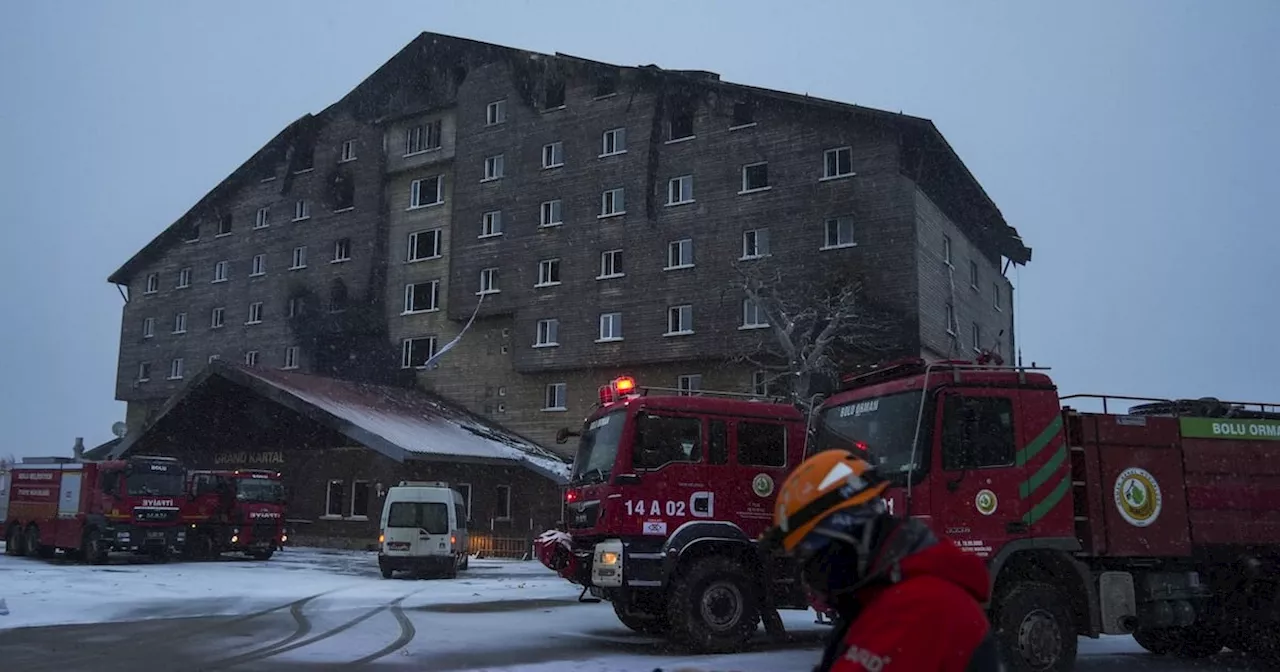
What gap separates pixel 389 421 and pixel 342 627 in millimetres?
20355

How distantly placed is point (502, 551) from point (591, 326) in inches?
352

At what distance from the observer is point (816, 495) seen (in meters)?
2.56

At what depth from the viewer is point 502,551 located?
112ft

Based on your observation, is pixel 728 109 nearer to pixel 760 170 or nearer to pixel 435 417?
pixel 760 170

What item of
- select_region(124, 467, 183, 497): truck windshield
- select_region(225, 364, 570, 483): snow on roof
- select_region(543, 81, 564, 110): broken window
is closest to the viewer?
select_region(124, 467, 183, 497): truck windshield

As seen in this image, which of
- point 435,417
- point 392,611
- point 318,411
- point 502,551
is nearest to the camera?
point 392,611

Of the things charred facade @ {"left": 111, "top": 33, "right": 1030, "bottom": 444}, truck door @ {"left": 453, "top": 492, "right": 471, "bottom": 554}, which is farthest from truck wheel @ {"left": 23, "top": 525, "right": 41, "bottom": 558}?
charred facade @ {"left": 111, "top": 33, "right": 1030, "bottom": 444}

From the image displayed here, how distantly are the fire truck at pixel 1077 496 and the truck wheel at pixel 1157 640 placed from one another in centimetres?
53

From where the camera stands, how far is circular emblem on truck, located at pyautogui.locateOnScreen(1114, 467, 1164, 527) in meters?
10.2

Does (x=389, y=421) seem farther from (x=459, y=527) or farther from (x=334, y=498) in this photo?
(x=459, y=527)

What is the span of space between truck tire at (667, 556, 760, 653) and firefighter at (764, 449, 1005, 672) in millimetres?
9152

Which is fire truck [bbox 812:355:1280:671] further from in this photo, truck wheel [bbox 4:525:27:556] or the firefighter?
truck wheel [bbox 4:525:27:556]

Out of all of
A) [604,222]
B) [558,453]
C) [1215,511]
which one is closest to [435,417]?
[558,453]

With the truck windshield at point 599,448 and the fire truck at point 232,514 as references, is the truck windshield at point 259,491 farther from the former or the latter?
the truck windshield at point 599,448
